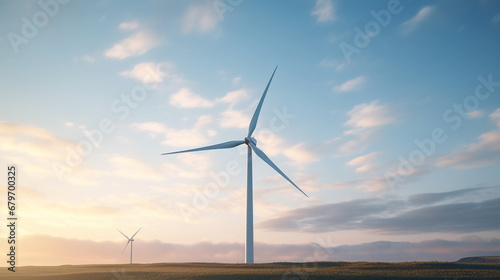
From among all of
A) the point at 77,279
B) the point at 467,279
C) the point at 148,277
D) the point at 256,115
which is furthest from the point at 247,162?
the point at 467,279

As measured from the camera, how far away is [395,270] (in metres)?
66.9

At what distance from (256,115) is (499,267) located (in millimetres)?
58098

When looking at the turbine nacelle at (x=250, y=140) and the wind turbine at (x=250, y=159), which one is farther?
the turbine nacelle at (x=250, y=140)

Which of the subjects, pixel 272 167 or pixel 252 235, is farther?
pixel 272 167

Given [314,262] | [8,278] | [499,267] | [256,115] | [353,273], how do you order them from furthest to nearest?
[256,115] → [314,262] → [8,278] → [499,267] → [353,273]

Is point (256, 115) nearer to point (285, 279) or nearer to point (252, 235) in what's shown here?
point (252, 235)

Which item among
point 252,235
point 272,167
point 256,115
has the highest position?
point 256,115

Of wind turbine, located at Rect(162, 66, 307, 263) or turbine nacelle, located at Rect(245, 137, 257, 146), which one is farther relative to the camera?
turbine nacelle, located at Rect(245, 137, 257, 146)

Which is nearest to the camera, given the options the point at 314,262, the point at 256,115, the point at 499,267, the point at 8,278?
the point at 499,267

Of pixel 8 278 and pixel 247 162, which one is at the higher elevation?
pixel 247 162

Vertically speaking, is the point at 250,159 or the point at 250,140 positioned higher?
the point at 250,140

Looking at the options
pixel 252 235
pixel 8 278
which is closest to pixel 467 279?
pixel 252 235

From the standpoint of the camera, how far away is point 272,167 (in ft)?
286

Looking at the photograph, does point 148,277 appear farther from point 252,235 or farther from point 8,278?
point 8,278
